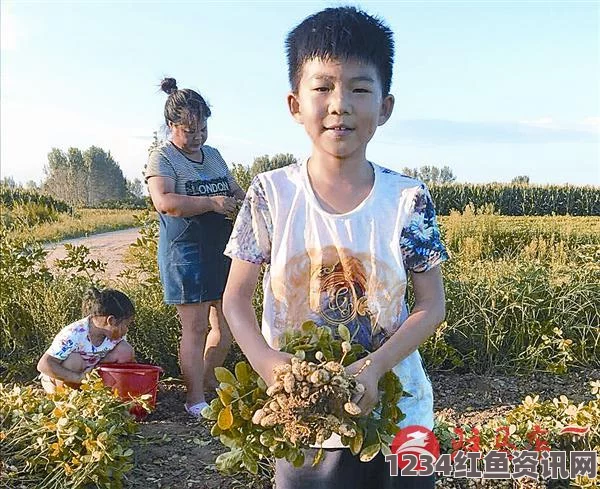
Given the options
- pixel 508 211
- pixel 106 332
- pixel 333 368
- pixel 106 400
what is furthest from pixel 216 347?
pixel 508 211

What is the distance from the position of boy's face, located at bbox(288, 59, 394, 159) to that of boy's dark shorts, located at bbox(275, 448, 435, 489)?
2.09 feet

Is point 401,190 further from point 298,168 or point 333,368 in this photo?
point 333,368

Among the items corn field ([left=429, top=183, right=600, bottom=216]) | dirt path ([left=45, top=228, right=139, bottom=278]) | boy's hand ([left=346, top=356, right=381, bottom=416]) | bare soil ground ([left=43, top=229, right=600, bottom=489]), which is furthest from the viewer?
corn field ([left=429, top=183, right=600, bottom=216])

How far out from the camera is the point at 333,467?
137cm

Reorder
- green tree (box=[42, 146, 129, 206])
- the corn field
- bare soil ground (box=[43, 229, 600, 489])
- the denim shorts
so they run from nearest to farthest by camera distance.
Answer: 1. bare soil ground (box=[43, 229, 600, 489])
2. the denim shorts
3. the corn field
4. green tree (box=[42, 146, 129, 206])

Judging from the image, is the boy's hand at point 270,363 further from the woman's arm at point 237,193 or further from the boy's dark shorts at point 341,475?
the woman's arm at point 237,193

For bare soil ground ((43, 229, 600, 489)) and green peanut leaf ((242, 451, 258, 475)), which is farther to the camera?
bare soil ground ((43, 229, 600, 489))

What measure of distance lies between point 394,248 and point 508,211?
26.9m

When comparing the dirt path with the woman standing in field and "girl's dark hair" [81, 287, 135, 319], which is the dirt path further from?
the woman standing in field

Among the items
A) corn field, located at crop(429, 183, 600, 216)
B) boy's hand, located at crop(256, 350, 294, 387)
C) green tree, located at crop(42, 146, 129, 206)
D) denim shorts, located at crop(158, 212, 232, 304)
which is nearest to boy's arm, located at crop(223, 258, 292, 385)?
boy's hand, located at crop(256, 350, 294, 387)

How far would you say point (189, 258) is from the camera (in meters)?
3.11

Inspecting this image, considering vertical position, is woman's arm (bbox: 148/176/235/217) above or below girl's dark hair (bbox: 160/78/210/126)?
below

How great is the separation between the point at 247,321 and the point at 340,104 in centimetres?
48

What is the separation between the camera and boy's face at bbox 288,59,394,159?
133 cm
